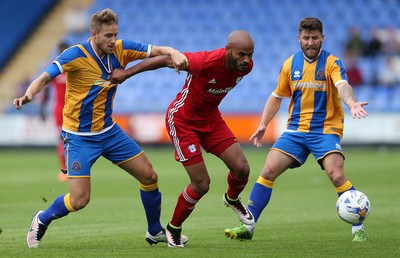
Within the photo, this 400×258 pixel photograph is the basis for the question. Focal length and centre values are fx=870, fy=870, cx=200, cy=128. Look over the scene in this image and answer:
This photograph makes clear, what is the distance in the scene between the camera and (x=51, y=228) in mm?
10195

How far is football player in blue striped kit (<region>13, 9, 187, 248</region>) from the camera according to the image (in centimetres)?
823

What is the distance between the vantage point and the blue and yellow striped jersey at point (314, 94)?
9078 millimetres

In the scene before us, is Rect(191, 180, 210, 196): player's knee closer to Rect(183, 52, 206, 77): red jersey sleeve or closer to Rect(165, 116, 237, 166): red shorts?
Rect(165, 116, 237, 166): red shorts

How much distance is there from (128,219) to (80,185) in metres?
2.97

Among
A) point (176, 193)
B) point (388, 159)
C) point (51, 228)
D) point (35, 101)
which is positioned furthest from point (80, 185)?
point (35, 101)

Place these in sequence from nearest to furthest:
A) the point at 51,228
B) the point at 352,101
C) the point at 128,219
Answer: the point at 352,101
the point at 51,228
the point at 128,219

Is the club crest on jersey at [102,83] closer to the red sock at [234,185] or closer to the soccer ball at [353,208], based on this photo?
the red sock at [234,185]

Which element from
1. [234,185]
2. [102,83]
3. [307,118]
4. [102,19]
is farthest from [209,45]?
[102,19]


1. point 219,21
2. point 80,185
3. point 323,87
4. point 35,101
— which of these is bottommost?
point 35,101

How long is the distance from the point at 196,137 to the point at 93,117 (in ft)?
3.55

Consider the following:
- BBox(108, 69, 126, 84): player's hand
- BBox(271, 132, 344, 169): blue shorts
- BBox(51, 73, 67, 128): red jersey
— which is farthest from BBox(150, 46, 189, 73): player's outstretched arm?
BBox(51, 73, 67, 128): red jersey

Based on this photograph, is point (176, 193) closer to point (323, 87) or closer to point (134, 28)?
point (323, 87)

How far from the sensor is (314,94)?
9.14 m

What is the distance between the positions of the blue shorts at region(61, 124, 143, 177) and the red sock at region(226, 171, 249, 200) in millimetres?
1121
